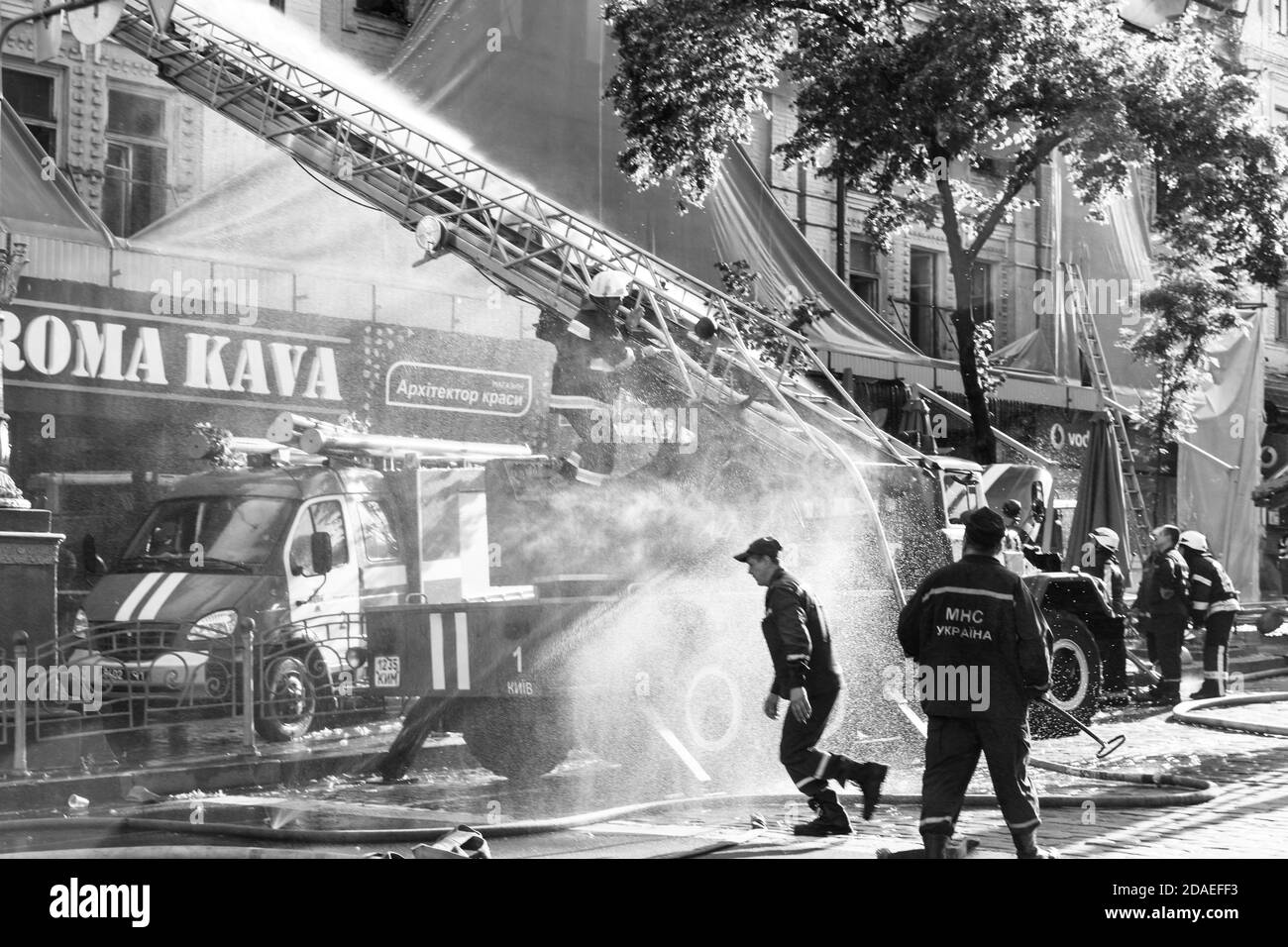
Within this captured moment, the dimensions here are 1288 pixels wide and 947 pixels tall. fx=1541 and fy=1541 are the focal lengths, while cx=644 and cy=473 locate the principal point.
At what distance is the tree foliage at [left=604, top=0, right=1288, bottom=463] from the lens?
15.5 meters

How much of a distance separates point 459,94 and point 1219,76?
27.2 ft

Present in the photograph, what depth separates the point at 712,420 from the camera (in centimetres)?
1159

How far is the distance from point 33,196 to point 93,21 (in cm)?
394

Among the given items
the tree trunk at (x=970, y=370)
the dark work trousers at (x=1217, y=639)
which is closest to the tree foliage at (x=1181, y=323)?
the tree trunk at (x=970, y=370)

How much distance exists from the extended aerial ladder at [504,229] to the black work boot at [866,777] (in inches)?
126

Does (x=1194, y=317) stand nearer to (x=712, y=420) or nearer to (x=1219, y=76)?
(x=1219, y=76)

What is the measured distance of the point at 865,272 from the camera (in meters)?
25.7

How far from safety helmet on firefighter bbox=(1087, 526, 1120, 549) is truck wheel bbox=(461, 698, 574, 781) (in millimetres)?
7669

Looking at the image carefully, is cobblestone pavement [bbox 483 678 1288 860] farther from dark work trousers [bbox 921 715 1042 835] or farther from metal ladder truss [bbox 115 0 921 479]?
metal ladder truss [bbox 115 0 921 479]

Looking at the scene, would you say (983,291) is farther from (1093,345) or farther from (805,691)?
(805,691)

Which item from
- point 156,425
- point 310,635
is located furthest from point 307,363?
point 310,635

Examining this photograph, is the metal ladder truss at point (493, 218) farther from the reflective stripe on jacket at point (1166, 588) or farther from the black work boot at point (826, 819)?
the reflective stripe on jacket at point (1166, 588)

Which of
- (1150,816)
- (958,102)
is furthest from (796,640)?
(958,102)

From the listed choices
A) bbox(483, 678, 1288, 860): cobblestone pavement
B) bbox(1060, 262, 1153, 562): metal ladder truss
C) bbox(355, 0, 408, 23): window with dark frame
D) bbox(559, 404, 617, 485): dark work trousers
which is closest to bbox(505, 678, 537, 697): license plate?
bbox(483, 678, 1288, 860): cobblestone pavement
